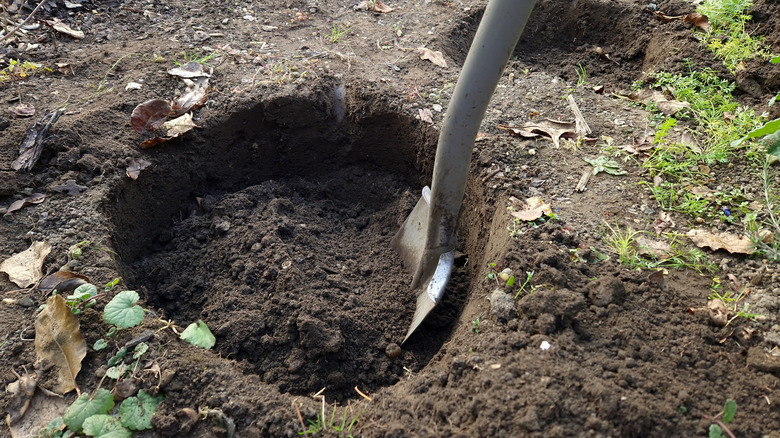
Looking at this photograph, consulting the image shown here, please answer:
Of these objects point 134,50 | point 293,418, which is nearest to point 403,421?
point 293,418

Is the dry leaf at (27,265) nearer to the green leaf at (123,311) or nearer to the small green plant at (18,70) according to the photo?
the green leaf at (123,311)

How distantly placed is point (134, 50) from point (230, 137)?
1.10 meters

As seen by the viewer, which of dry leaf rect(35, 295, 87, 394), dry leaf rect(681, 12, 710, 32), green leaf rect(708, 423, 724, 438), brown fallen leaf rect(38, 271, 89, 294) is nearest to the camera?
green leaf rect(708, 423, 724, 438)

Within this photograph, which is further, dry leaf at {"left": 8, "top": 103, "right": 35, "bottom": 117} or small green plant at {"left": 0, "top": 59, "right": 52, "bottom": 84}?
small green plant at {"left": 0, "top": 59, "right": 52, "bottom": 84}

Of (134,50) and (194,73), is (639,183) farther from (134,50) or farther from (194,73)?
(134,50)

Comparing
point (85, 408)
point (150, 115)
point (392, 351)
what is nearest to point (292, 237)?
point (392, 351)

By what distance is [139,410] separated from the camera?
1759mm

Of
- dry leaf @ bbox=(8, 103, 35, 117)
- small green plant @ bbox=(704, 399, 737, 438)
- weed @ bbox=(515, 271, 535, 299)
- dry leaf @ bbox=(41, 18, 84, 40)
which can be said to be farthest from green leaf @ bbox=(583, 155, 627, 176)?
dry leaf @ bbox=(41, 18, 84, 40)

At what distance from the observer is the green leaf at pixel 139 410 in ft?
5.66

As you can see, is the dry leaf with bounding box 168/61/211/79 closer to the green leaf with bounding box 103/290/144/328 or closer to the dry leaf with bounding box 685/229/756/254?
the green leaf with bounding box 103/290/144/328

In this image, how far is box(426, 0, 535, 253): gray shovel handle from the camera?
1679mm

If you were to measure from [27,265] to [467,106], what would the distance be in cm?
204

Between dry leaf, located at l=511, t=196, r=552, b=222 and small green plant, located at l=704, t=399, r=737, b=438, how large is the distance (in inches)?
40.0

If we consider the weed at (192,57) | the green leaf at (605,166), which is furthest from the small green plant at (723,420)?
the weed at (192,57)
